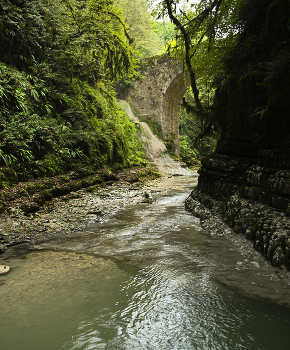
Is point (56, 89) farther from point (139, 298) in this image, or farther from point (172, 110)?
point (172, 110)

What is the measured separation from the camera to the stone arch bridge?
2661cm

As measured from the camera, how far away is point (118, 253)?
15.2ft

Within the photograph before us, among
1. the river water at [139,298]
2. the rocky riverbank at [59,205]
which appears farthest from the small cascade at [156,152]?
the river water at [139,298]

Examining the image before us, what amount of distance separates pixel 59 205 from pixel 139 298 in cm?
564

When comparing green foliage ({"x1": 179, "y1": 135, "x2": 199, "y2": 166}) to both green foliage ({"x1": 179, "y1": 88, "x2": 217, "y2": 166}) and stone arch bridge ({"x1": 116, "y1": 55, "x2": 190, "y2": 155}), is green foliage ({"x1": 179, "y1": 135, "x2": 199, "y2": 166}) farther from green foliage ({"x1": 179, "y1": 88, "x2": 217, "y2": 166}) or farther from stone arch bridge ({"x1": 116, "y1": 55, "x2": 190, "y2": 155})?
stone arch bridge ({"x1": 116, "y1": 55, "x2": 190, "y2": 155})

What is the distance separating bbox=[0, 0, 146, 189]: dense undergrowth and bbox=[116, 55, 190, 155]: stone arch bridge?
11.7 metres

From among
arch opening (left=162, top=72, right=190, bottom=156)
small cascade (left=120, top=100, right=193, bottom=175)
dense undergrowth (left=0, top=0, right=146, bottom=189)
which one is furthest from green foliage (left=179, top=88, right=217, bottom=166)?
dense undergrowth (left=0, top=0, right=146, bottom=189)

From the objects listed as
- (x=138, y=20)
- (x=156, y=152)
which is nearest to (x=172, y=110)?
(x=156, y=152)

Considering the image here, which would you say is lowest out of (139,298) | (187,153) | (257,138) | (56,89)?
(139,298)

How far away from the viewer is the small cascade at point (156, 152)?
22.7 meters

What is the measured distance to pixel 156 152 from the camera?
24.7 metres

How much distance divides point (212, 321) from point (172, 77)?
2672cm

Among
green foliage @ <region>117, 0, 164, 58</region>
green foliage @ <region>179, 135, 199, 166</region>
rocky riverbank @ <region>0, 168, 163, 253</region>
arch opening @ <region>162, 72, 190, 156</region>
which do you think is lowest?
rocky riverbank @ <region>0, 168, 163, 253</region>

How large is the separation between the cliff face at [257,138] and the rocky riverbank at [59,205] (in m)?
3.24
